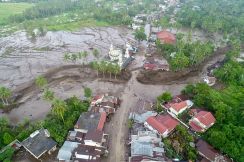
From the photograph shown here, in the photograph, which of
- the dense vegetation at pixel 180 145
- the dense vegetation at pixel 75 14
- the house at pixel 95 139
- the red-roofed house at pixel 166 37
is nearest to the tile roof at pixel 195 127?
the dense vegetation at pixel 180 145

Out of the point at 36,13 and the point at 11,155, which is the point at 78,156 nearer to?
the point at 11,155

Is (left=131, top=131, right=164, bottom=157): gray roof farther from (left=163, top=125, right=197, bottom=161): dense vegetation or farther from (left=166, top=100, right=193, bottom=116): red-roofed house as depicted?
(left=166, top=100, right=193, bottom=116): red-roofed house

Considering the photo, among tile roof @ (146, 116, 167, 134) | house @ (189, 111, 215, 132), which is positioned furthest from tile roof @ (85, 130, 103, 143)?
house @ (189, 111, 215, 132)

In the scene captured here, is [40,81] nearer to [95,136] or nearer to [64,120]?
[64,120]

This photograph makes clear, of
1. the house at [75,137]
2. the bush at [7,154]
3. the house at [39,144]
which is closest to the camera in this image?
the bush at [7,154]

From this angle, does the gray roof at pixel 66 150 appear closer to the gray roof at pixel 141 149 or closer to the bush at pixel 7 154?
the bush at pixel 7 154

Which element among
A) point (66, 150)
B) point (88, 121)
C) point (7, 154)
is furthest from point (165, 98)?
point (7, 154)

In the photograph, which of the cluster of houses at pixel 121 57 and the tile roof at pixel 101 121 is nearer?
the tile roof at pixel 101 121
